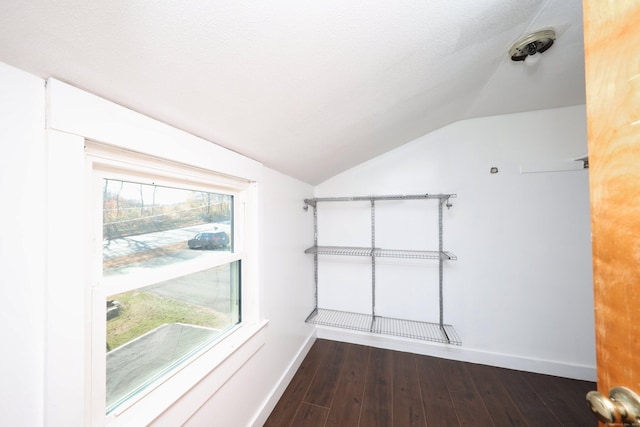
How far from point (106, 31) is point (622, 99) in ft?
3.56

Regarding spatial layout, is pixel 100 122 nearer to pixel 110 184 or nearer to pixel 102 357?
pixel 110 184

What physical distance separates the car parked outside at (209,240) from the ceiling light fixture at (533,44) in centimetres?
184

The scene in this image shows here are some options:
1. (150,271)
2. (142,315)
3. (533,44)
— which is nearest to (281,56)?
(150,271)

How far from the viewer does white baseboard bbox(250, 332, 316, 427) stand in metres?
1.39

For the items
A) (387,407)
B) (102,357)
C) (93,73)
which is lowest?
(387,407)

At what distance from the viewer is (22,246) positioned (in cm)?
51

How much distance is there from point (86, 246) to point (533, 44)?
203 centimetres

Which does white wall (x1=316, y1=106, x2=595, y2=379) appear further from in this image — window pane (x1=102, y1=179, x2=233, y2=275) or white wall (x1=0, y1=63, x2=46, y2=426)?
white wall (x1=0, y1=63, x2=46, y2=426)

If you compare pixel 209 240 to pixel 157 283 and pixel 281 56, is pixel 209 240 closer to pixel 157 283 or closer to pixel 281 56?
pixel 157 283

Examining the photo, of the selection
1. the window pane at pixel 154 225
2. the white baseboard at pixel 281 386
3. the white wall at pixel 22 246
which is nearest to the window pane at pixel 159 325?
the window pane at pixel 154 225

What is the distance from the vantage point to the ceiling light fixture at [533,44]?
99 cm

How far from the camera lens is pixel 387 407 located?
1.56 m

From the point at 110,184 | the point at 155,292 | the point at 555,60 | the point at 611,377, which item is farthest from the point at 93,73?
the point at 555,60

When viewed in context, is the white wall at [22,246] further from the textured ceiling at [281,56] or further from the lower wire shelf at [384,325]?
the lower wire shelf at [384,325]
